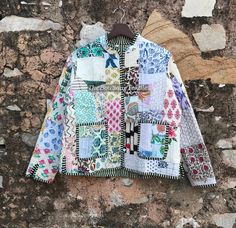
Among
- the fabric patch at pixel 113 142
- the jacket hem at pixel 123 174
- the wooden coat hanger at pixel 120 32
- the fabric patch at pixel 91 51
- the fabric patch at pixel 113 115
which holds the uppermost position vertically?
the wooden coat hanger at pixel 120 32

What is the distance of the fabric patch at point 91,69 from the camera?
290 cm

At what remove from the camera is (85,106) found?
289 cm

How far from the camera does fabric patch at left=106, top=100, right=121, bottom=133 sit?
9.62ft

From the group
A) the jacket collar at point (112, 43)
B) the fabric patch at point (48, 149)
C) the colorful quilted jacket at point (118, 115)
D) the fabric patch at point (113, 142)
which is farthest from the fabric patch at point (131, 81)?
the fabric patch at point (48, 149)

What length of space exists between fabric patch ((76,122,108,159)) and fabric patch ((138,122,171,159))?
0.19 m

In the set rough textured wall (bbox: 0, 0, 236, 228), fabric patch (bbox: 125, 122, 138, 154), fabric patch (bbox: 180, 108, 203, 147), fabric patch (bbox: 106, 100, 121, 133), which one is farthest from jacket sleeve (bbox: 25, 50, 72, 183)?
fabric patch (bbox: 180, 108, 203, 147)

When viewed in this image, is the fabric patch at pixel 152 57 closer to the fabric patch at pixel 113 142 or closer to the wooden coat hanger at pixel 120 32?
the wooden coat hanger at pixel 120 32

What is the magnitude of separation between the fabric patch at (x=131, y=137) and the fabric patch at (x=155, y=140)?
0.15 feet

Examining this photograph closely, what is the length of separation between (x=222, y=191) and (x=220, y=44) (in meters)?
0.75

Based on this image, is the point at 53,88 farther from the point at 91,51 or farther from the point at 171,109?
the point at 171,109

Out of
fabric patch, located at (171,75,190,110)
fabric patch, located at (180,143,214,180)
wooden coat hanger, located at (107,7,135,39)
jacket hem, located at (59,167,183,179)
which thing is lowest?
jacket hem, located at (59,167,183,179)

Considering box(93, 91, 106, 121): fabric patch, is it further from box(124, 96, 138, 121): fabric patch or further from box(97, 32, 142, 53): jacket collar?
box(97, 32, 142, 53): jacket collar

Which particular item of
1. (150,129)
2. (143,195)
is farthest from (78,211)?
(150,129)

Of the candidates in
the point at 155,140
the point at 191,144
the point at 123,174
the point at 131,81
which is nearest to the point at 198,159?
the point at 191,144
